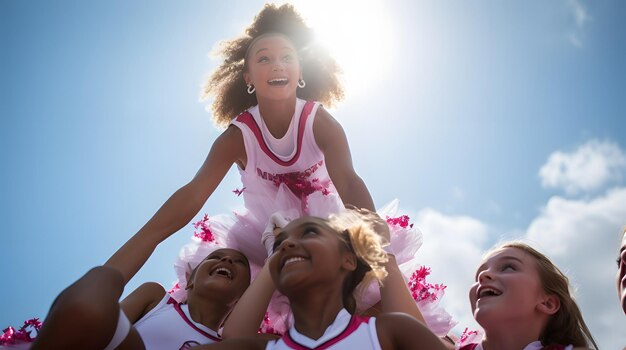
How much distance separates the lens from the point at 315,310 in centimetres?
240

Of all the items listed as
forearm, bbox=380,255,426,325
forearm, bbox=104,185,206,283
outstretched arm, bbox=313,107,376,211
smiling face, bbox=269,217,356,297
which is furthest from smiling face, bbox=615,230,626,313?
forearm, bbox=104,185,206,283

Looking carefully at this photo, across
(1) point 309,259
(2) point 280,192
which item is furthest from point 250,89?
(1) point 309,259

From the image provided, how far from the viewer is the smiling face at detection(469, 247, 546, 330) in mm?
3045

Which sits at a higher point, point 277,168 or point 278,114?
point 278,114

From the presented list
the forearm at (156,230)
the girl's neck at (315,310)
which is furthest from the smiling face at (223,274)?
the girl's neck at (315,310)

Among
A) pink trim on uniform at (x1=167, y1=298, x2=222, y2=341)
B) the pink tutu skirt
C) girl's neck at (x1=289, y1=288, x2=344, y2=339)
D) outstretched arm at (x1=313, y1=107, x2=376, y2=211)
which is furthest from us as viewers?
outstretched arm at (x1=313, y1=107, x2=376, y2=211)

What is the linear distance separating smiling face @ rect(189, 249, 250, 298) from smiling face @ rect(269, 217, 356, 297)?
833mm

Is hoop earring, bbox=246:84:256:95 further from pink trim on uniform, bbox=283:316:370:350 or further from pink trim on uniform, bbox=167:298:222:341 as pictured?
pink trim on uniform, bbox=283:316:370:350

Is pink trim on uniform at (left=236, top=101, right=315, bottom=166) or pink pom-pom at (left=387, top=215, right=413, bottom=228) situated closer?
pink pom-pom at (left=387, top=215, right=413, bottom=228)

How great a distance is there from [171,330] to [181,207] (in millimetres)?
870

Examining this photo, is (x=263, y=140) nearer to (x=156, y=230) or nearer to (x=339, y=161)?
(x=339, y=161)

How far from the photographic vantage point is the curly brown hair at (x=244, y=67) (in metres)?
4.83

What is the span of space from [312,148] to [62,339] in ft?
8.24

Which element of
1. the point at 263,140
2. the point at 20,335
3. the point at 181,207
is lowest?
the point at 20,335
